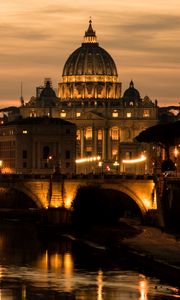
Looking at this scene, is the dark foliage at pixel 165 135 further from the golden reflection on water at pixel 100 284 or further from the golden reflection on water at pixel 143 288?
the golden reflection on water at pixel 143 288

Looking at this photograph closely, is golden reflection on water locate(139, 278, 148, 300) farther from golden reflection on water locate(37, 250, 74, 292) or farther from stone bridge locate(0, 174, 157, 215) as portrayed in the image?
stone bridge locate(0, 174, 157, 215)

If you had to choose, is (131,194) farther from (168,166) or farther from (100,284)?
(100,284)

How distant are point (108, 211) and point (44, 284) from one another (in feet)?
148

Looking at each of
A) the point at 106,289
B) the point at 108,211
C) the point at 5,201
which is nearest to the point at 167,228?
the point at 108,211

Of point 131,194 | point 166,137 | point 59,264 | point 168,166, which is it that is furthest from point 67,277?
point 168,166

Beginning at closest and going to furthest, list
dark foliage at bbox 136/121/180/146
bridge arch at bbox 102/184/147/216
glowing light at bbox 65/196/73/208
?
bridge arch at bbox 102/184/147/216 < glowing light at bbox 65/196/73/208 < dark foliage at bbox 136/121/180/146

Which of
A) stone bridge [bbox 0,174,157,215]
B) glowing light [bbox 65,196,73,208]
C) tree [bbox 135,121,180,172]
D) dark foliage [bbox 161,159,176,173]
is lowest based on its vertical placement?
glowing light [bbox 65,196,73,208]

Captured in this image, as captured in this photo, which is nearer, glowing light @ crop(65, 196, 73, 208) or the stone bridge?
the stone bridge

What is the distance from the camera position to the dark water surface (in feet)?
265

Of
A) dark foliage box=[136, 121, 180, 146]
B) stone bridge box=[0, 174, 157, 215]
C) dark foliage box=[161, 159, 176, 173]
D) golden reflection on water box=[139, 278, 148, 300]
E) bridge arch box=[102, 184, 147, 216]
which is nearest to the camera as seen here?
golden reflection on water box=[139, 278, 148, 300]

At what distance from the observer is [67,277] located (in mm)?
87438

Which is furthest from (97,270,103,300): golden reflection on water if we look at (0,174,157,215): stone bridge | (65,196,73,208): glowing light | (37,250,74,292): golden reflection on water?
(65,196,73,208): glowing light

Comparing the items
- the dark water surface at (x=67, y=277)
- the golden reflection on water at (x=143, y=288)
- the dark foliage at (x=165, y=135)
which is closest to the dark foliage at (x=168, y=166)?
the dark foliage at (x=165, y=135)

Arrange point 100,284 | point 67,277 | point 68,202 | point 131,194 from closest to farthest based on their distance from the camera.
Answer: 1. point 100,284
2. point 67,277
3. point 131,194
4. point 68,202
